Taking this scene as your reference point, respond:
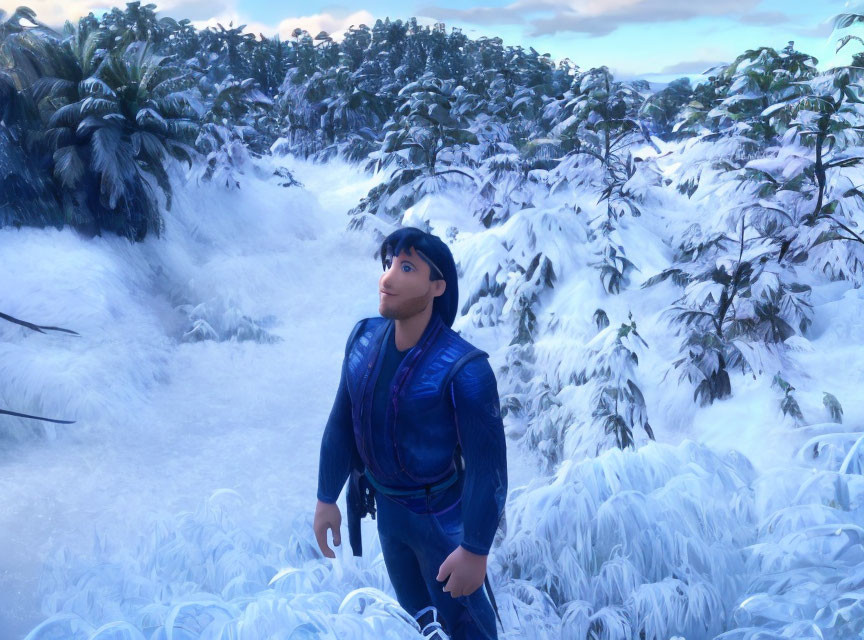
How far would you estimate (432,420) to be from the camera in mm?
1687

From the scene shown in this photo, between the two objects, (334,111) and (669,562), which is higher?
(334,111)

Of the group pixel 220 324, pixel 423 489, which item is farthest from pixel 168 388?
pixel 423 489

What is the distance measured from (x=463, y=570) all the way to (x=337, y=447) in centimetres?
51

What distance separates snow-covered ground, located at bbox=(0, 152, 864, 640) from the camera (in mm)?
2160

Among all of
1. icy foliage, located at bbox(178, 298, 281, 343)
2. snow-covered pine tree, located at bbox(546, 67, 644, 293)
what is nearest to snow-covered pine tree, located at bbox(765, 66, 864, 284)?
snow-covered pine tree, located at bbox(546, 67, 644, 293)

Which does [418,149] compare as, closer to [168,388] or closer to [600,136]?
[600,136]

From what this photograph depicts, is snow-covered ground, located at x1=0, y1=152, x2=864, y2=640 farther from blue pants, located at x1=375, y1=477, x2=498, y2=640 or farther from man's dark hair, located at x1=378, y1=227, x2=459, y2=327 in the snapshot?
man's dark hair, located at x1=378, y1=227, x2=459, y2=327

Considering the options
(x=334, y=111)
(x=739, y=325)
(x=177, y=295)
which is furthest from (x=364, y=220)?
(x=334, y=111)

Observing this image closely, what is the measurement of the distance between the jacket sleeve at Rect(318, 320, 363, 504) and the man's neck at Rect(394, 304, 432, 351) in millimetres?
180

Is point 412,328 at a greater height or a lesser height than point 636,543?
greater

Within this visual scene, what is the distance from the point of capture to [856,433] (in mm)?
2719

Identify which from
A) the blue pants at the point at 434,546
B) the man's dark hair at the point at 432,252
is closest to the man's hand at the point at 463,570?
the blue pants at the point at 434,546

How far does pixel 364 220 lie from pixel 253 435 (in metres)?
3.80

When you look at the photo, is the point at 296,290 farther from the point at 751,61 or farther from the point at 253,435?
the point at 751,61
